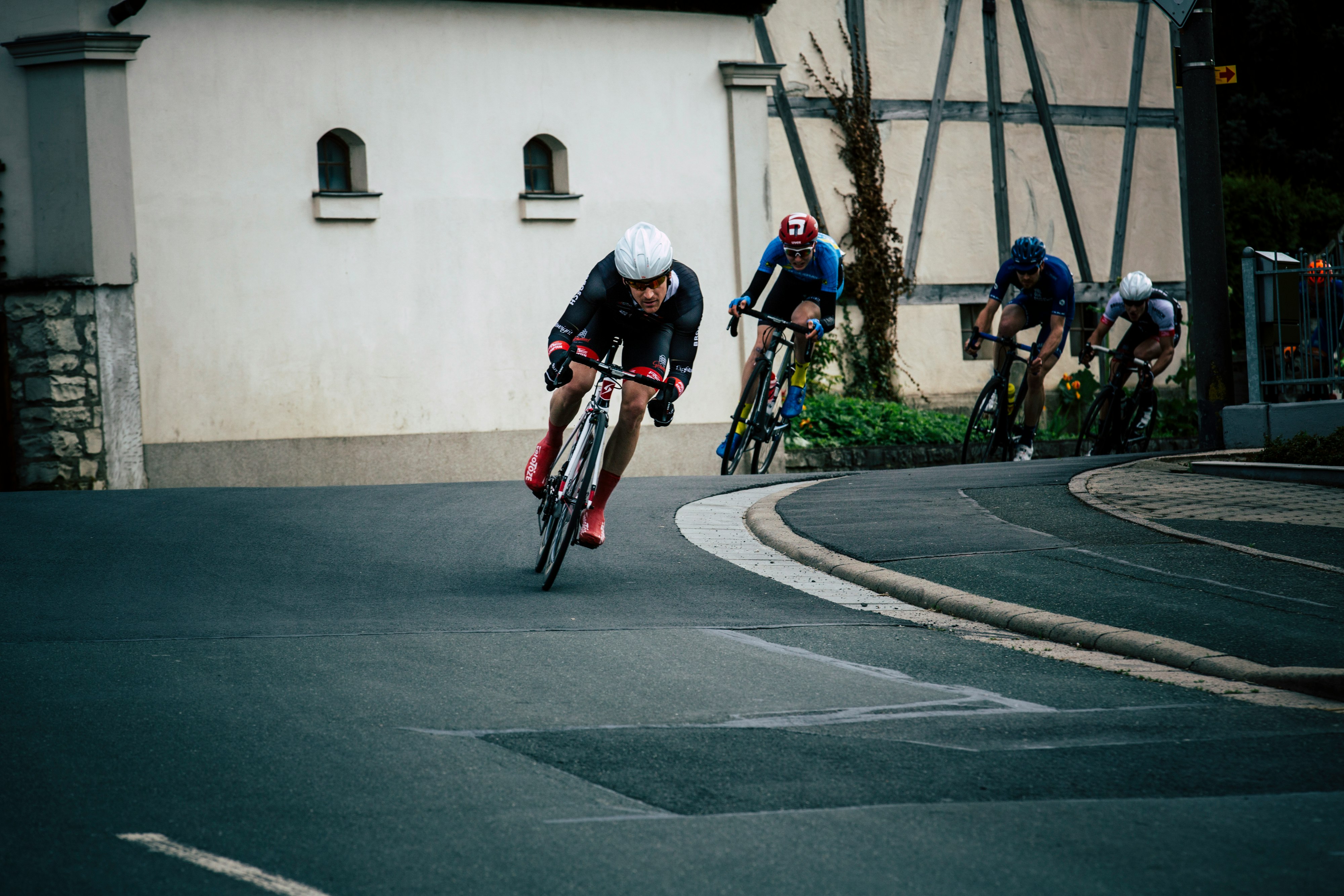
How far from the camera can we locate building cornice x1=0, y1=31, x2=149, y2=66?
15500mm

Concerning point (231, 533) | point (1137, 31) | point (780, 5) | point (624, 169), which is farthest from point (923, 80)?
point (231, 533)

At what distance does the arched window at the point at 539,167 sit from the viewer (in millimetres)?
18297

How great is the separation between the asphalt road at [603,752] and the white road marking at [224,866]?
1.3 inches

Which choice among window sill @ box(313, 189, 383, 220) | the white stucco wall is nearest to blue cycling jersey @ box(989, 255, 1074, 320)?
the white stucco wall

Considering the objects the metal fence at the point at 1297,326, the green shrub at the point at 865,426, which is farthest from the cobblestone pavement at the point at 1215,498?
the green shrub at the point at 865,426

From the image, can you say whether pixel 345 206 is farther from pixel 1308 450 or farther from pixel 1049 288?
pixel 1308 450

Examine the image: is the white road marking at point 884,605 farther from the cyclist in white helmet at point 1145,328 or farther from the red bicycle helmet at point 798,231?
the cyclist in white helmet at point 1145,328

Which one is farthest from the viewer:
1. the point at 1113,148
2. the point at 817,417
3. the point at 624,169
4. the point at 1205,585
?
the point at 1113,148

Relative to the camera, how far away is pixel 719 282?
1905cm

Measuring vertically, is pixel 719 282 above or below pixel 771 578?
above

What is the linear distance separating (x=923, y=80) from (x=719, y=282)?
5.94 meters

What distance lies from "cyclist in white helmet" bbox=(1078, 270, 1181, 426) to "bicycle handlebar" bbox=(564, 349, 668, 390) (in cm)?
936

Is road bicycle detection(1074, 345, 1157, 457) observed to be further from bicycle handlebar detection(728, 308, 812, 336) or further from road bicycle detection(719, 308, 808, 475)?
bicycle handlebar detection(728, 308, 812, 336)

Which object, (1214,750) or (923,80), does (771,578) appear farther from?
(923,80)
